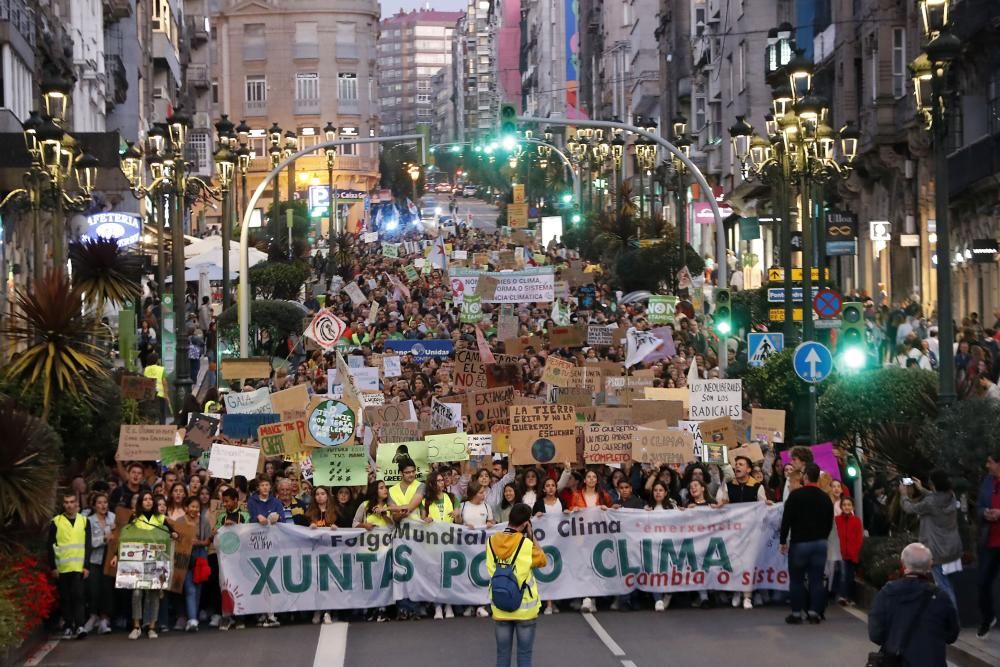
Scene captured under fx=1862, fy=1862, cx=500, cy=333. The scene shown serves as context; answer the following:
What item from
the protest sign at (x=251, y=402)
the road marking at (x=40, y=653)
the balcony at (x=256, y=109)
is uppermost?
the balcony at (x=256, y=109)

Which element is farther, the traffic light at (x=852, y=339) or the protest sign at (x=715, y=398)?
the traffic light at (x=852, y=339)

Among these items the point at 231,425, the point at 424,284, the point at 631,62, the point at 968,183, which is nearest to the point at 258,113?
the point at 631,62

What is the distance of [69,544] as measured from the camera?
1598 centimetres

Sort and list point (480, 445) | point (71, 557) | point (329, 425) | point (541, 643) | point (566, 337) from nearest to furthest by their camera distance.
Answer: point (541, 643) → point (71, 557) → point (329, 425) → point (480, 445) → point (566, 337)

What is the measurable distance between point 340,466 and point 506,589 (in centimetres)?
568

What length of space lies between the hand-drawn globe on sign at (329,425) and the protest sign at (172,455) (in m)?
1.28

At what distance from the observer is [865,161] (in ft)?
161

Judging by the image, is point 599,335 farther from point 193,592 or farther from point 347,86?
point 347,86

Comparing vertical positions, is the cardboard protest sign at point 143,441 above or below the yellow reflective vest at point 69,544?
above

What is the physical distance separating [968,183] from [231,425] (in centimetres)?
2370

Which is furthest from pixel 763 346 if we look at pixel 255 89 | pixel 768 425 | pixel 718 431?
pixel 255 89

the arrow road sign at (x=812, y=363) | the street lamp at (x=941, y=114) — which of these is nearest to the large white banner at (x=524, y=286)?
the arrow road sign at (x=812, y=363)

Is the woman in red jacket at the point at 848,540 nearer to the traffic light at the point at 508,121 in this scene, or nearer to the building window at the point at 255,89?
the traffic light at the point at 508,121

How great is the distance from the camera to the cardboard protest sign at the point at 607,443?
18.4m
